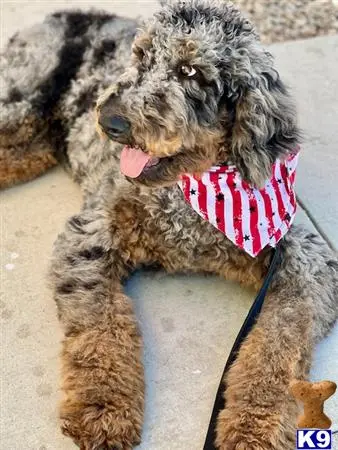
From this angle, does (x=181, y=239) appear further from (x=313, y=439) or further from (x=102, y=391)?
(x=313, y=439)

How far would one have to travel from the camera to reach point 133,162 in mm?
3303

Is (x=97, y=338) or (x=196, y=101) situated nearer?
(x=196, y=101)

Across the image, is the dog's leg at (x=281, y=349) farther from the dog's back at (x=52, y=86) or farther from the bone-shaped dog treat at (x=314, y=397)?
the dog's back at (x=52, y=86)

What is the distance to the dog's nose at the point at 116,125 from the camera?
10.2ft

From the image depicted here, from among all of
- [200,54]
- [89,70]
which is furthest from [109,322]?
[89,70]

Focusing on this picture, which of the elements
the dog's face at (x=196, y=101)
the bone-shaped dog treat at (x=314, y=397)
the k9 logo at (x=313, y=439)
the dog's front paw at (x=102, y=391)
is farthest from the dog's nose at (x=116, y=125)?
the k9 logo at (x=313, y=439)

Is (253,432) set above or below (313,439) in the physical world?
below

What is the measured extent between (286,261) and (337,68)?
7.88 ft

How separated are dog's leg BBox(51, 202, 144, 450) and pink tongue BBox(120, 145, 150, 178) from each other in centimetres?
55

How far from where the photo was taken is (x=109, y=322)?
3.52m

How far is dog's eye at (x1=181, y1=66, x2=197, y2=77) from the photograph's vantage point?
3109 millimetres

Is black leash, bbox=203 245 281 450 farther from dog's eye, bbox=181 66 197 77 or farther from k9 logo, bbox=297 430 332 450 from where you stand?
dog's eye, bbox=181 66 197 77

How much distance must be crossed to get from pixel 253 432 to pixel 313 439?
0.98 feet

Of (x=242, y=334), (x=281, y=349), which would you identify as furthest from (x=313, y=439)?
(x=242, y=334)
